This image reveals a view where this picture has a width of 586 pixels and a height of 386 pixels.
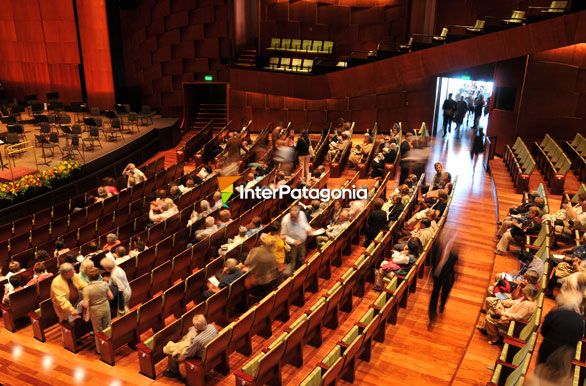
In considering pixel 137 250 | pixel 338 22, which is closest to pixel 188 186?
pixel 137 250

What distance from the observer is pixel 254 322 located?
434 cm

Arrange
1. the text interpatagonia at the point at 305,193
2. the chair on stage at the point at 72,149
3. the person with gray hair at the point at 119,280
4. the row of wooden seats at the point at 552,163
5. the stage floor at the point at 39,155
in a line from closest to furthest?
the person with gray hair at the point at 119,280, the text interpatagonia at the point at 305,193, the row of wooden seats at the point at 552,163, the stage floor at the point at 39,155, the chair on stage at the point at 72,149

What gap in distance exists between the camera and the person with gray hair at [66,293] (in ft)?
14.1

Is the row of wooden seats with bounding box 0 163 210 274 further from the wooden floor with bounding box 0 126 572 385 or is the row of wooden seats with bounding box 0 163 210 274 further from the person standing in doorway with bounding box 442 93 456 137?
the person standing in doorway with bounding box 442 93 456 137

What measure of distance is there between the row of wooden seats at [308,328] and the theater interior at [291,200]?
25 mm

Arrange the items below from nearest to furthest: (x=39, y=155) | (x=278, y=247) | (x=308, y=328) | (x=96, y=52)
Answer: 1. (x=308, y=328)
2. (x=278, y=247)
3. (x=39, y=155)
4. (x=96, y=52)

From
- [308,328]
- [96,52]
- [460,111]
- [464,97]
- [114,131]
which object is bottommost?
[308,328]

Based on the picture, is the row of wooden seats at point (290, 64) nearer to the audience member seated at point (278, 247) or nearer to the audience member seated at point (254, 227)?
the audience member seated at point (254, 227)

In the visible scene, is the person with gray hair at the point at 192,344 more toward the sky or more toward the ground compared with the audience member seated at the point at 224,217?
more toward the ground

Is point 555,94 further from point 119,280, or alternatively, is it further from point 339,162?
point 119,280

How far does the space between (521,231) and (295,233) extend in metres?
2.60

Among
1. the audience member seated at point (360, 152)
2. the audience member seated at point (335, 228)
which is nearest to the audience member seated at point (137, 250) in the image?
the audience member seated at point (335, 228)

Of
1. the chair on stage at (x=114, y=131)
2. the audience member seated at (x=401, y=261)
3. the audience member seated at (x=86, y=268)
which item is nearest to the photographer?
the audience member seated at (x=86, y=268)

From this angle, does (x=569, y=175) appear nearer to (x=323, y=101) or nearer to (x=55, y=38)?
(x=323, y=101)
